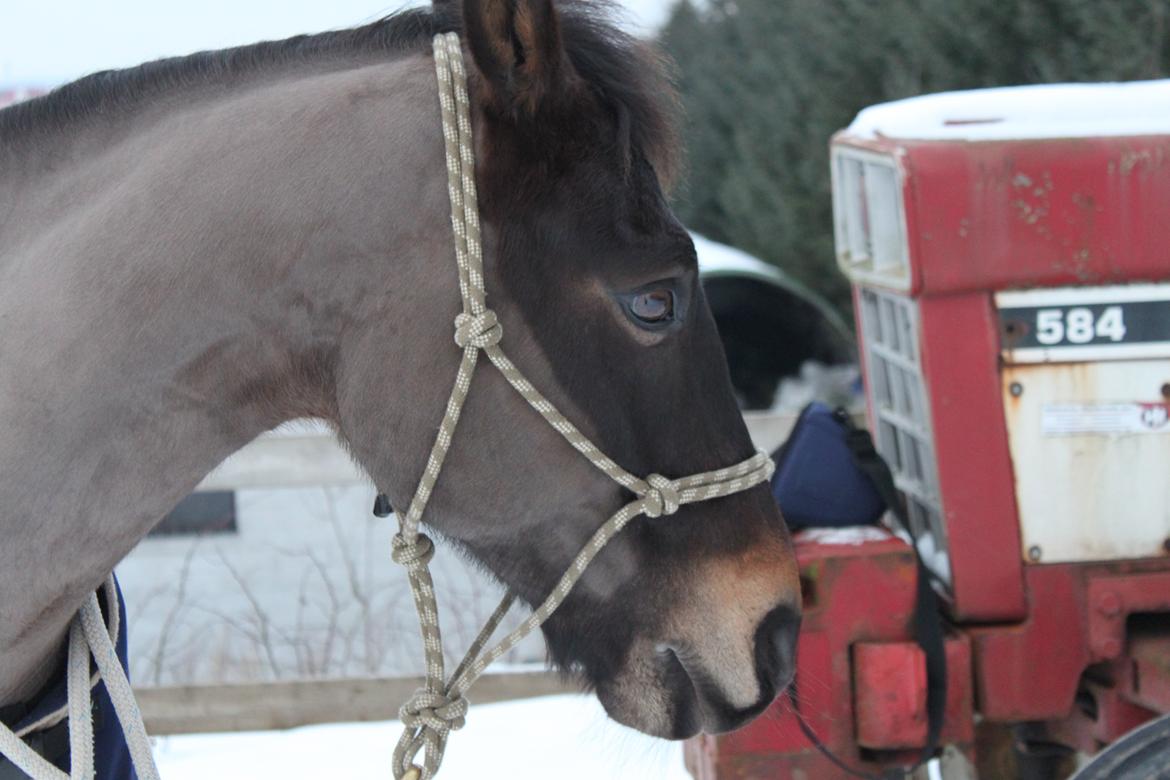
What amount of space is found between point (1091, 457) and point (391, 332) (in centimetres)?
154

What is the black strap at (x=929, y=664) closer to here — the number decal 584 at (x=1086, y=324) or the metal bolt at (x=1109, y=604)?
the metal bolt at (x=1109, y=604)

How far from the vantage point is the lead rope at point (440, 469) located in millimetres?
1473

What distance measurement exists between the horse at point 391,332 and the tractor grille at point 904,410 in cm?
109

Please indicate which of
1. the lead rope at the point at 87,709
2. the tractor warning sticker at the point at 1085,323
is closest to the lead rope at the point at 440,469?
the lead rope at the point at 87,709

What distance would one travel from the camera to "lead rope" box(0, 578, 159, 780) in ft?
Result: 5.12

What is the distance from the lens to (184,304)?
1502 mm

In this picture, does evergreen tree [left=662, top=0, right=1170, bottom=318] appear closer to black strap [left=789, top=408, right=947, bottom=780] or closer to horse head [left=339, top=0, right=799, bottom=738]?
black strap [left=789, top=408, right=947, bottom=780]

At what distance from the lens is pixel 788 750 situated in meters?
2.44

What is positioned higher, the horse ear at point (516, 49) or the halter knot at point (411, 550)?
the horse ear at point (516, 49)

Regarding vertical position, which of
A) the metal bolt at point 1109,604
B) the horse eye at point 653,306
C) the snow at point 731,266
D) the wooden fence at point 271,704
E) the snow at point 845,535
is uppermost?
the horse eye at point 653,306

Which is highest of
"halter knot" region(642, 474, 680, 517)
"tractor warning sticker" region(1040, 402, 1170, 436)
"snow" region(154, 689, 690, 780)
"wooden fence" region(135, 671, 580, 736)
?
"halter knot" region(642, 474, 680, 517)

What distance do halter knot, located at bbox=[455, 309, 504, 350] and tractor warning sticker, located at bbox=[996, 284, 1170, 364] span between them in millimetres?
1317

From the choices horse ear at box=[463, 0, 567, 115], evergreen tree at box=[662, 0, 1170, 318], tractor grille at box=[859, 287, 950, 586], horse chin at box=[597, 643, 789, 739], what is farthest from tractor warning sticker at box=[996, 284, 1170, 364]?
evergreen tree at box=[662, 0, 1170, 318]

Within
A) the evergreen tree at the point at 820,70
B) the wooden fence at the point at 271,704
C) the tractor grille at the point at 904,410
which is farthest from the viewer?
the evergreen tree at the point at 820,70
